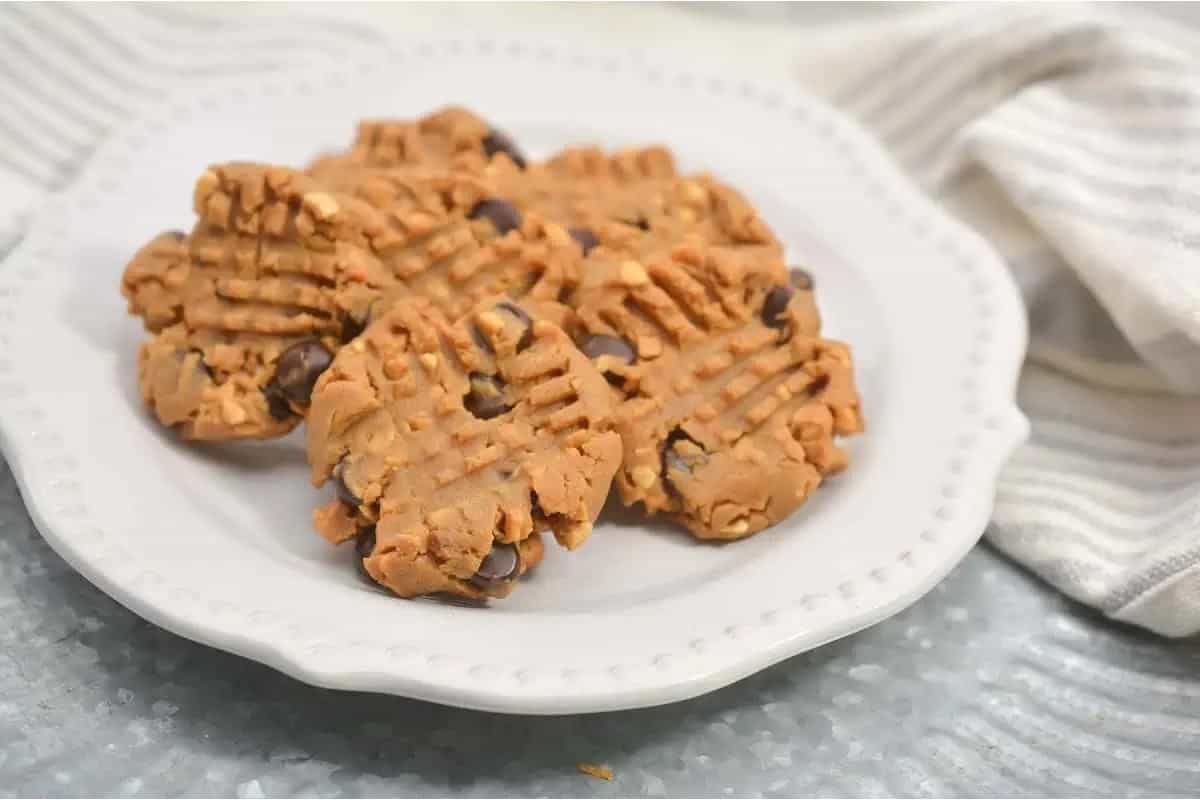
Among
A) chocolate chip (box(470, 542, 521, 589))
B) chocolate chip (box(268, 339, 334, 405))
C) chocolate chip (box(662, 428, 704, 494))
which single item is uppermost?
chocolate chip (box(268, 339, 334, 405))

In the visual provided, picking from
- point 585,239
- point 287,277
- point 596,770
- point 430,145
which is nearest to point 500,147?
point 430,145

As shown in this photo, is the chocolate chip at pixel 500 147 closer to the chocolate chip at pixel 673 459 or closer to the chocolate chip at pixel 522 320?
the chocolate chip at pixel 522 320

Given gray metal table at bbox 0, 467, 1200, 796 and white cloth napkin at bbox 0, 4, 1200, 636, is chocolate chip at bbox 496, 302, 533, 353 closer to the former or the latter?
gray metal table at bbox 0, 467, 1200, 796

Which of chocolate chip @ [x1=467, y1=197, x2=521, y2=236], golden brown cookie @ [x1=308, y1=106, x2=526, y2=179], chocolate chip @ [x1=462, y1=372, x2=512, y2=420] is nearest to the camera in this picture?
chocolate chip @ [x1=462, y1=372, x2=512, y2=420]

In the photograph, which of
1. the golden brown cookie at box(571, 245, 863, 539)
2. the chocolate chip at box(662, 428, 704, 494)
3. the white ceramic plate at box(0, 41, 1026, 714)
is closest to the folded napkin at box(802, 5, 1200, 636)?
the white ceramic plate at box(0, 41, 1026, 714)

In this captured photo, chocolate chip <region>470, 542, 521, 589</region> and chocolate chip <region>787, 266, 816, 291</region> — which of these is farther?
chocolate chip <region>787, 266, 816, 291</region>

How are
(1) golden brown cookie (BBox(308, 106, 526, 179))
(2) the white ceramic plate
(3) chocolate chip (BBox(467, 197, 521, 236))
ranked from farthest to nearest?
(1) golden brown cookie (BBox(308, 106, 526, 179))
(3) chocolate chip (BBox(467, 197, 521, 236))
(2) the white ceramic plate

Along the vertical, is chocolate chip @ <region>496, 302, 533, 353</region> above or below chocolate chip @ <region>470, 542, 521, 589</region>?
above

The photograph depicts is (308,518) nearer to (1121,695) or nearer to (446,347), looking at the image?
(446,347)

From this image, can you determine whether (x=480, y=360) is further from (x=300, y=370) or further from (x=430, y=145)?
(x=430, y=145)
